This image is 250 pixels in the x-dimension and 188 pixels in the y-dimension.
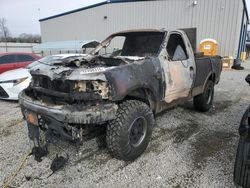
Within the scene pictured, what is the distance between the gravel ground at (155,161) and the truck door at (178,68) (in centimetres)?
77

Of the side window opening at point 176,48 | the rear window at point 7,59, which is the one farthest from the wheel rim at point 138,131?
the rear window at point 7,59

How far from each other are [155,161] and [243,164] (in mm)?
1255

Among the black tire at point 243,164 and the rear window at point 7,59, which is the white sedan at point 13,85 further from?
the black tire at point 243,164

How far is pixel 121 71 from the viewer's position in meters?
3.19

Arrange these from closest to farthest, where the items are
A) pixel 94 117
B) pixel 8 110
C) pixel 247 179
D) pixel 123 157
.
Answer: pixel 247 179 → pixel 94 117 → pixel 123 157 → pixel 8 110

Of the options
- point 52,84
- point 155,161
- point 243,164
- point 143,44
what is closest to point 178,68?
point 143,44

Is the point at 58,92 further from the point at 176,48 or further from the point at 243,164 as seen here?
the point at 176,48

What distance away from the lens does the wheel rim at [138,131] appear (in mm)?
3524

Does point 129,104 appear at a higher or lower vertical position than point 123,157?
higher

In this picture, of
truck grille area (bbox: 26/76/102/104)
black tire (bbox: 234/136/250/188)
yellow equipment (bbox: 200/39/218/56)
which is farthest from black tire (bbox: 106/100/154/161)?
yellow equipment (bbox: 200/39/218/56)

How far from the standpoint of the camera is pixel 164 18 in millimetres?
19438

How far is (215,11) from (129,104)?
16.1 m

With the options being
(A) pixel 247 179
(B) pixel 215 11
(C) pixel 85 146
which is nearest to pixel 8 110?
(C) pixel 85 146

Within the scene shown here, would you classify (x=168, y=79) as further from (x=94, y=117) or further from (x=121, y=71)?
(x=94, y=117)
